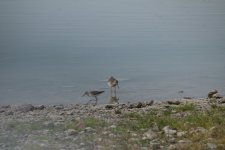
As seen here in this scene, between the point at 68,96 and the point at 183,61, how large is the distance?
832 cm

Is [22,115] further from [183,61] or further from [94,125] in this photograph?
[183,61]

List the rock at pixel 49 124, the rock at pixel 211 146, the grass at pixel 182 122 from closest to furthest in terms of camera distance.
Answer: the rock at pixel 211 146 < the grass at pixel 182 122 < the rock at pixel 49 124

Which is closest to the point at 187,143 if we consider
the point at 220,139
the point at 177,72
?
the point at 220,139

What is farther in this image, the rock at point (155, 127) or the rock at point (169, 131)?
the rock at point (155, 127)

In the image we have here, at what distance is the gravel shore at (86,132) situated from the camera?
396 inches

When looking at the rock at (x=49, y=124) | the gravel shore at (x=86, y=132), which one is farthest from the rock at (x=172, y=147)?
the rock at (x=49, y=124)

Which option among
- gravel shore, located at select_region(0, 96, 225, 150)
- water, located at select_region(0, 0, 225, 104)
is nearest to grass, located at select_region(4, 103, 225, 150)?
gravel shore, located at select_region(0, 96, 225, 150)

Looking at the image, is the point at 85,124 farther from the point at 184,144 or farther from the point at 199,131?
the point at 184,144

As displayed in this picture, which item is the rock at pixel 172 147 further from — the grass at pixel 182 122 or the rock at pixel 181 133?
the rock at pixel 181 133

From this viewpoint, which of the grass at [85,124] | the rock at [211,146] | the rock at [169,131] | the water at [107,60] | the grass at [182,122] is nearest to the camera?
the rock at [211,146]

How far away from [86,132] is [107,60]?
564 inches

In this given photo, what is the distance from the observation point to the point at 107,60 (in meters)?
25.3

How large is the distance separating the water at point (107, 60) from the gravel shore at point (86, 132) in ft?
16.1

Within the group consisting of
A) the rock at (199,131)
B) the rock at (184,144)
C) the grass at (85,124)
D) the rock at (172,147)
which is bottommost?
the rock at (172,147)
